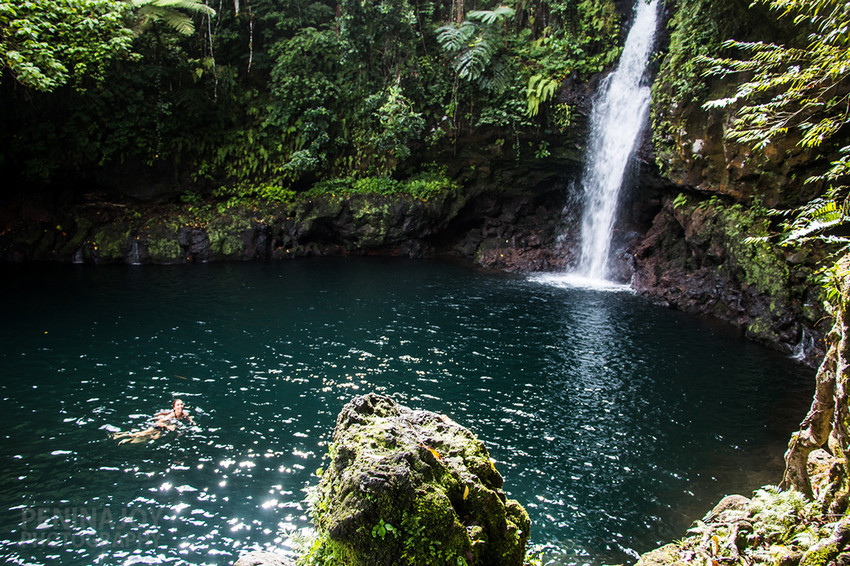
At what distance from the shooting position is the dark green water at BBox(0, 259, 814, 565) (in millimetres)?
5746

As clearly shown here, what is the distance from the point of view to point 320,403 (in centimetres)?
855

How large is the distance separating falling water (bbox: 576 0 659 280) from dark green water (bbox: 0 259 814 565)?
4294mm

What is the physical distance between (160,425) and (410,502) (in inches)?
230

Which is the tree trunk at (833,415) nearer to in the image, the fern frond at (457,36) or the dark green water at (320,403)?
the dark green water at (320,403)

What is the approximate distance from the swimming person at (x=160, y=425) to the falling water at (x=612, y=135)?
15.5 m

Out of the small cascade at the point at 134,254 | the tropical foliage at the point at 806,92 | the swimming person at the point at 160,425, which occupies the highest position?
the tropical foliage at the point at 806,92

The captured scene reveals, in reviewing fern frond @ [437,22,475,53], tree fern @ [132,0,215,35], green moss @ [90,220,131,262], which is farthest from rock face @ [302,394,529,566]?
tree fern @ [132,0,215,35]

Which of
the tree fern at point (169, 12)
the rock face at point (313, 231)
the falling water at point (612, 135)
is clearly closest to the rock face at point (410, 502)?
the falling water at point (612, 135)

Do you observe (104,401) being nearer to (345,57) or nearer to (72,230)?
(72,230)

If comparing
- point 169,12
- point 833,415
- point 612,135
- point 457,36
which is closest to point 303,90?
point 169,12

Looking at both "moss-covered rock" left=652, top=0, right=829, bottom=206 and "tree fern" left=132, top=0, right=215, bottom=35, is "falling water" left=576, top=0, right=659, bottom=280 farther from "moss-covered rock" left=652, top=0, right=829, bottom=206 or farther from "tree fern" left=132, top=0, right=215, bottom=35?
"tree fern" left=132, top=0, right=215, bottom=35

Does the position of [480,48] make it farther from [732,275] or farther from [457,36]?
[732,275]

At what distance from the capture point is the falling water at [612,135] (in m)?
17.5

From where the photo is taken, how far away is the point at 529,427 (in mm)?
8023
